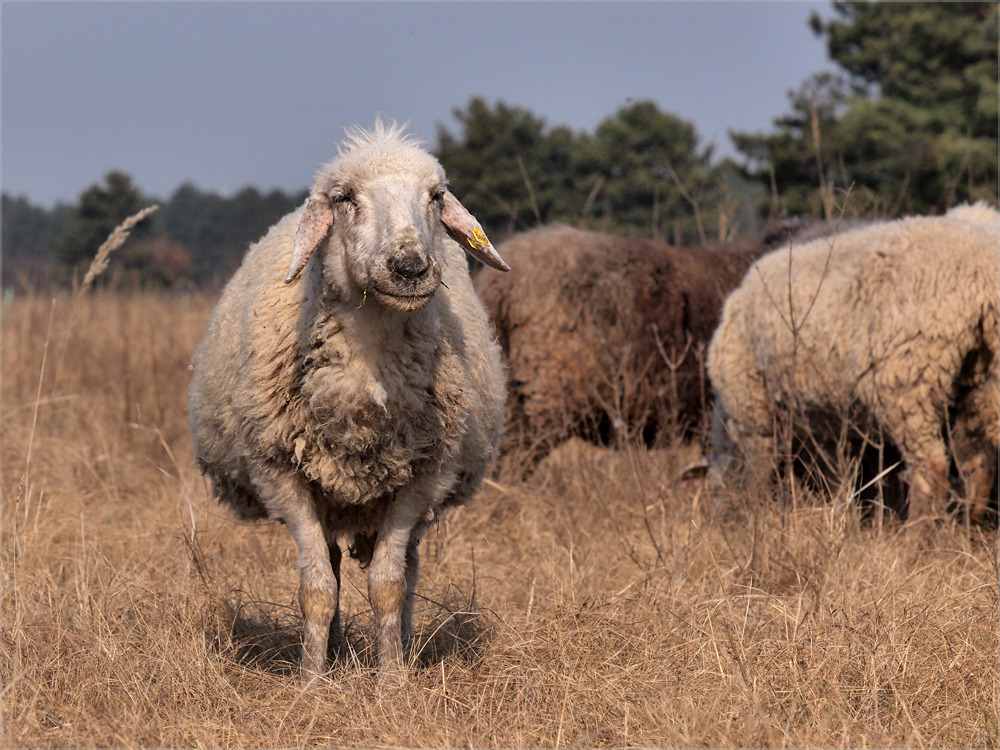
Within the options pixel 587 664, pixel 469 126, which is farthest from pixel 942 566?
pixel 469 126

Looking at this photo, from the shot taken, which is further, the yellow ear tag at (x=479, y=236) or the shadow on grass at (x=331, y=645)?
the shadow on grass at (x=331, y=645)

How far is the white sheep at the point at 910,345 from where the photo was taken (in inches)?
186

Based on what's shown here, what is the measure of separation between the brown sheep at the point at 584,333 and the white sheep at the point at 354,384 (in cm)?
311

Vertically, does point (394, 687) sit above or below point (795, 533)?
below

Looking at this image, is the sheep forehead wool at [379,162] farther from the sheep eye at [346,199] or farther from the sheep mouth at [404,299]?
the sheep mouth at [404,299]

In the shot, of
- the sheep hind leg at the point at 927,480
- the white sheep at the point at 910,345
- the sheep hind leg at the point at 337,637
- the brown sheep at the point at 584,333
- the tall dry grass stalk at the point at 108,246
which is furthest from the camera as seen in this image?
the brown sheep at the point at 584,333

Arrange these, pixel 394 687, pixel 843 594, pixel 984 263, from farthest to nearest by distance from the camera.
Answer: pixel 984 263, pixel 843 594, pixel 394 687

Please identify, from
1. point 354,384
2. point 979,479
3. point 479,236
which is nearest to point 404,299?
point 354,384

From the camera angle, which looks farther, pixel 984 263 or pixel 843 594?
pixel 984 263

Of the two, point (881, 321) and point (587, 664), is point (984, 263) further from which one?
point (587, 664)

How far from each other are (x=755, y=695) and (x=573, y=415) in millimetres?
4226

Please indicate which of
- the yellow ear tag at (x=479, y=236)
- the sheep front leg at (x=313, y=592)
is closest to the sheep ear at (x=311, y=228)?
the yellow ear tag at (x=479, y=236)

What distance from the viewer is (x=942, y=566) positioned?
4.07 meters

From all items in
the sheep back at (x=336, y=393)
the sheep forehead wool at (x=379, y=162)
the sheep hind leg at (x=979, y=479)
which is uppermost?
the sheep forehead wool at (x=379, y=162)
